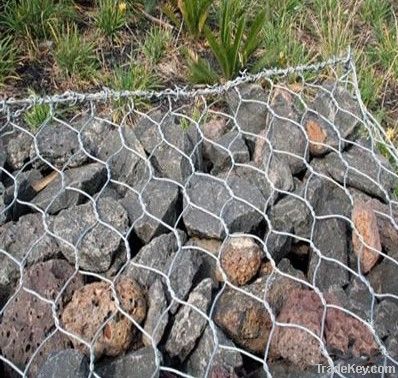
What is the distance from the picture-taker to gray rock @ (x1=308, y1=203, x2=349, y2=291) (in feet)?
4.05

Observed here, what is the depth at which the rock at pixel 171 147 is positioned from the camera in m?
1.41

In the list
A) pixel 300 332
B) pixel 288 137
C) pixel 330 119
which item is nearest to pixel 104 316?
pixel 300 332

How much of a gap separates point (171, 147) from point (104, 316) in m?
0.42

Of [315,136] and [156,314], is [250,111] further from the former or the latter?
[156,314]

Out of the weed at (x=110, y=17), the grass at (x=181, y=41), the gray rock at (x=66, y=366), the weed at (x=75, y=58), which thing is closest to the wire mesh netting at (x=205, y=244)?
the gray rock at (x=66, y=366)

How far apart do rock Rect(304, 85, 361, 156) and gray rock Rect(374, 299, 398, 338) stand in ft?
1.26

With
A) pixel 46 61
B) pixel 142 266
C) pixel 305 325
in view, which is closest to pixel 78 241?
pixel 142 266

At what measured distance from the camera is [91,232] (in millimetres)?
1244

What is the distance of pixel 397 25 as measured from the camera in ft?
7.88

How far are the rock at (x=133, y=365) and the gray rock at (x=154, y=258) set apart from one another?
136 mm

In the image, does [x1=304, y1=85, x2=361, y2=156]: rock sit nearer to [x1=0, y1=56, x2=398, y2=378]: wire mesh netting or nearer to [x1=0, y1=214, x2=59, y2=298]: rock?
[x1=0, y1=56, x2=398, y2=378]: wire mesh netting

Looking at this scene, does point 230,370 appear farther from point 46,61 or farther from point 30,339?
point 46,61

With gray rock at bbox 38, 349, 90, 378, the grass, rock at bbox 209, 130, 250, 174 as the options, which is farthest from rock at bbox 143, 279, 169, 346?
the grass

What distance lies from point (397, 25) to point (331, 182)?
1180mm
